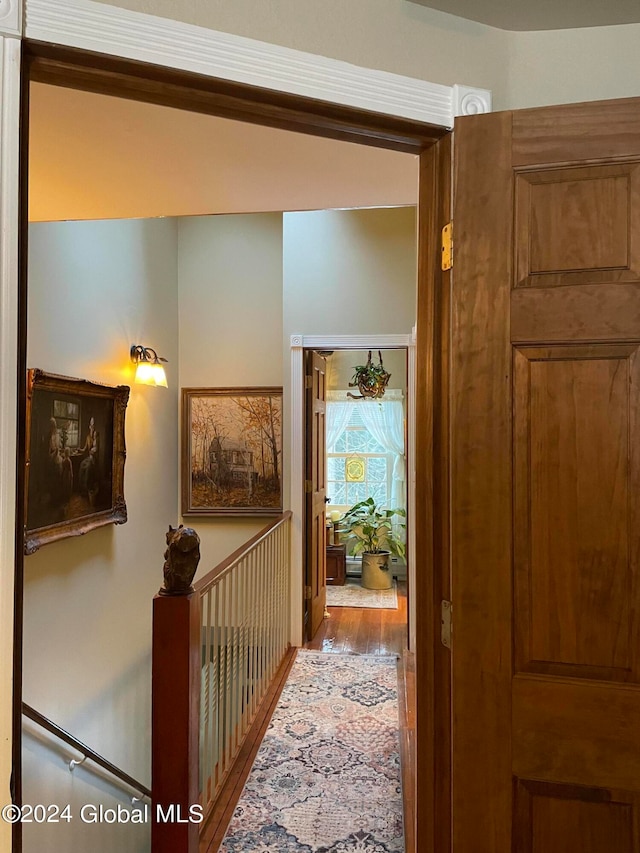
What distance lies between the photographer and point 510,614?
0.99 metres

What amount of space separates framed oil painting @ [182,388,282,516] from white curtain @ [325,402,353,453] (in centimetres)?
218

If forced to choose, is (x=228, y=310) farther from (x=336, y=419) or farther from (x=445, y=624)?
(x=445, y=624)

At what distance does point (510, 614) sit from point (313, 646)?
341 cm

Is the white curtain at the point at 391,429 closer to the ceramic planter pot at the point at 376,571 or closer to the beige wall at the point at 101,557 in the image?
the ceramic planter pot at the point at 376,571

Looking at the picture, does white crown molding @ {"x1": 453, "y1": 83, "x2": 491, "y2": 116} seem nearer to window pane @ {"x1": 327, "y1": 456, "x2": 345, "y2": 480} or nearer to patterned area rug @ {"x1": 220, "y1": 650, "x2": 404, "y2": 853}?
patterned area rug @ {"x1": 220, "y1": 650, "x2": 404, "y2": 853}

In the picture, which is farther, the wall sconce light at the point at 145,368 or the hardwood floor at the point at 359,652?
the wall sconce light at the point at 145,368

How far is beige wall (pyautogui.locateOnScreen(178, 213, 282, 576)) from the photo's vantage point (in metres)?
4.57

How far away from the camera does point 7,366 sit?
2.89 ft

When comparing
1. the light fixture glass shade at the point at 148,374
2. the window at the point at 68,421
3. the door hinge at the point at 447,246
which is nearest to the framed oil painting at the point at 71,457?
the window at the point at 68,421

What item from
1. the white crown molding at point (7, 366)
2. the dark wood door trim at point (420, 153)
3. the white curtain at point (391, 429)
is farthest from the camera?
the white curtain at point (391, 429)

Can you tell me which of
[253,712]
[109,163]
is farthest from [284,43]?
[253,712]

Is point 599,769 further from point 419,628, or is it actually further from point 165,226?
point 165,226

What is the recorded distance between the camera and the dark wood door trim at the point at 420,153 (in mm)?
995

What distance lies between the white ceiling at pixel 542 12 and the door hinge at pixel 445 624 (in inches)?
49.2
